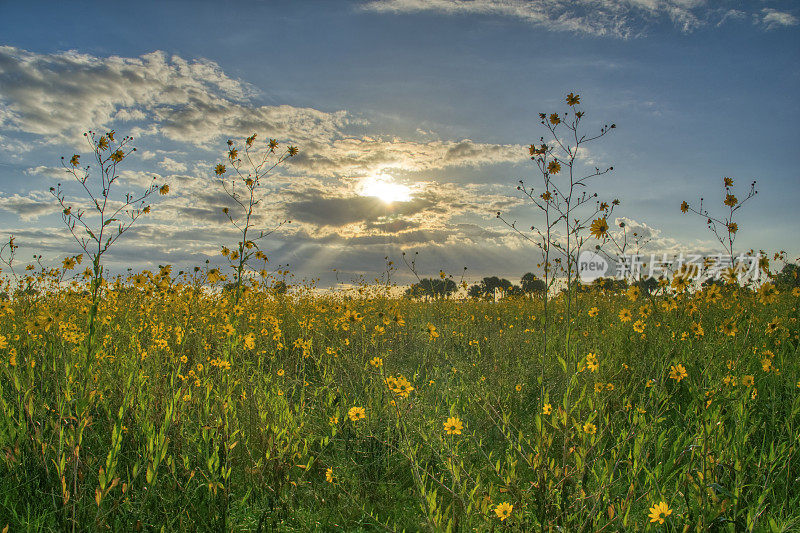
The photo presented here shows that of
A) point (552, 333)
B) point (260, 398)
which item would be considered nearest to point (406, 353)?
point (552, 333)

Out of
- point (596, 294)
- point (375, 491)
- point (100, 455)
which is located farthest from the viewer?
point (596, 294)

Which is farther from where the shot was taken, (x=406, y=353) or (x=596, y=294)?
(x=596, y=294)

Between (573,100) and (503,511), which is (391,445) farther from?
(573,100)

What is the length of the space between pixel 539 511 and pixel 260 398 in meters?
1.75

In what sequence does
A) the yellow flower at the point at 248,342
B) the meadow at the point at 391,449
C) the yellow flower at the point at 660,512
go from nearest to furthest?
the yellow flower at the point at 660,512
the meadow at the point at 391,449
the yellow flower at the point at 248,342

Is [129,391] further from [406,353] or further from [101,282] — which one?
[406,353]

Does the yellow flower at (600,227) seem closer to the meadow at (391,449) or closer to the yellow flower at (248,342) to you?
the meadow at (391,449)

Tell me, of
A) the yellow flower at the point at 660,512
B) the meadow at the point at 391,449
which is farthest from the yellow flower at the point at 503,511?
the yellow flower at the point at 660,512

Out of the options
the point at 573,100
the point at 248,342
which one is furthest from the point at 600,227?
the point at 248,342

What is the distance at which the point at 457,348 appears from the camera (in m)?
6.58

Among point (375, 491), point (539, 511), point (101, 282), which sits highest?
point (101, 282)

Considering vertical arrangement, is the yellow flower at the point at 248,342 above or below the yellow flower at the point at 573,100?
below

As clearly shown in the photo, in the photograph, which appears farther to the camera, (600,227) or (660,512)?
(600,227)

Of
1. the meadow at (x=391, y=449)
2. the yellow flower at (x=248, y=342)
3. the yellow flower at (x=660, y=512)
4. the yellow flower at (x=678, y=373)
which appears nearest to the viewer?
the yellow flower at (x=660, y=512)
